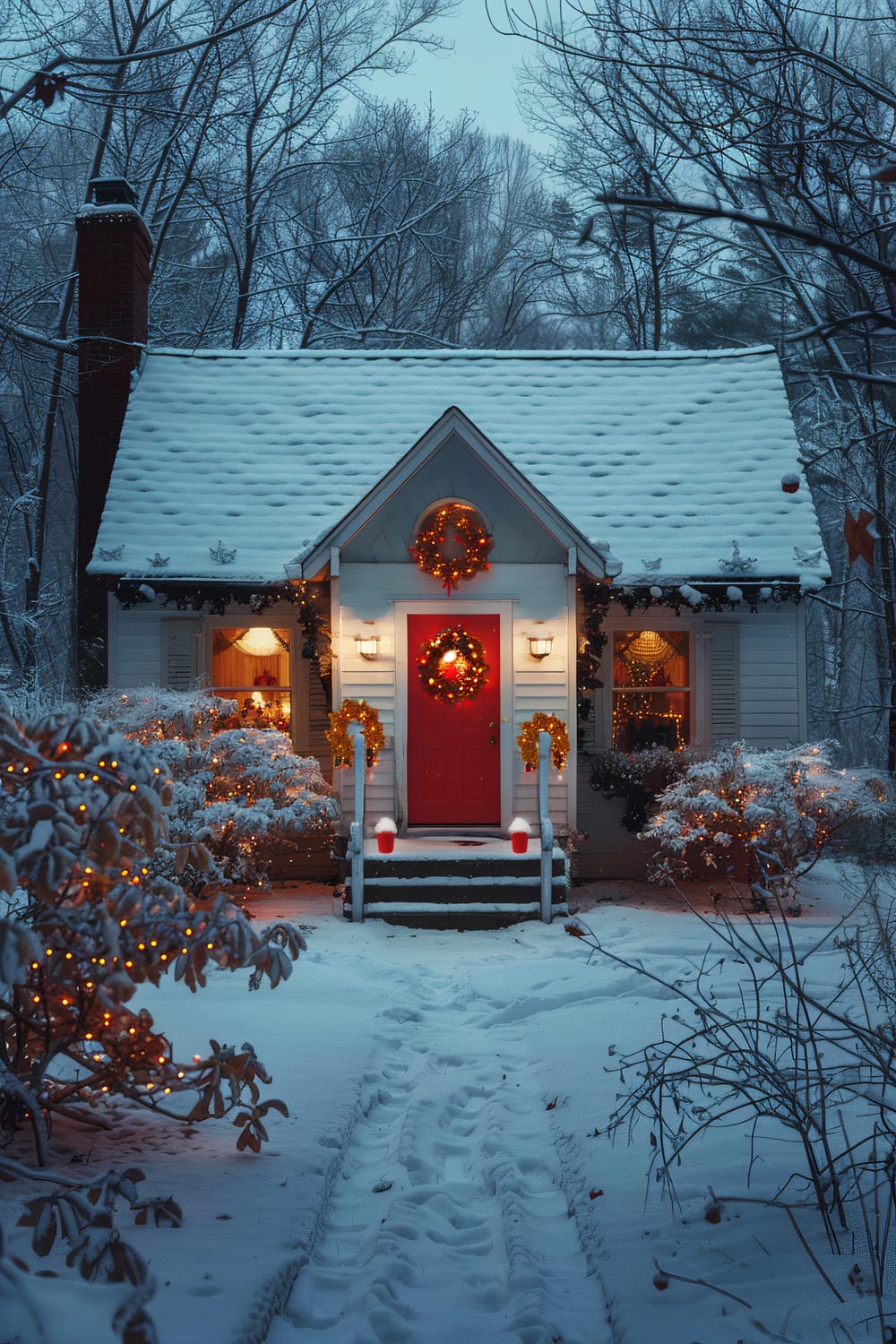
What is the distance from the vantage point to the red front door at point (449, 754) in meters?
11.4

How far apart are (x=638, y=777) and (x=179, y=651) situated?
516 centimetres

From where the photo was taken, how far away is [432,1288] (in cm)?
373

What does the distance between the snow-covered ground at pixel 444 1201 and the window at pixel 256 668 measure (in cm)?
556

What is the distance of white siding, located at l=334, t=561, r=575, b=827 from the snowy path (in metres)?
5.10

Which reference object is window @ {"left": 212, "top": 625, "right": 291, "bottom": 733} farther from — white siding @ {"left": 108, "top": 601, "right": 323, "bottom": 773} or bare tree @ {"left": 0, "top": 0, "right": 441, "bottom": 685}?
bare tree @ {"left": 0, "top": 0, "right": 441, "bottom": 685}

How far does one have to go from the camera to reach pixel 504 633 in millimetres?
11258

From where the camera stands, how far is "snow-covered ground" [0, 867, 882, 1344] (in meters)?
3.38

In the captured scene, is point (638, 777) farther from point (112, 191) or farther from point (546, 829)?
point (112, 191)

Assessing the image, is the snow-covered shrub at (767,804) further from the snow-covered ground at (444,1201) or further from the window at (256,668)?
the window at (256,668)

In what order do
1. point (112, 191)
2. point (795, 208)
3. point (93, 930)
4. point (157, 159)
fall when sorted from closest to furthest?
point (93, 930) < point (795, 208) < point (112, 191) < point (157, 159)

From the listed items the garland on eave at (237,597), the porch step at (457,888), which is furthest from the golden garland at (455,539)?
the porch step at (457,888)

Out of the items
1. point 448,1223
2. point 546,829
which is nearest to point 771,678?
point 546,829

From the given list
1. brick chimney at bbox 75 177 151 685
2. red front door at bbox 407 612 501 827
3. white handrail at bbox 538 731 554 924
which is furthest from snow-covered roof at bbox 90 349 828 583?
white handrail at bbox 538 731 554 924

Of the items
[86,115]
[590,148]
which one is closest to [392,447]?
[590,148]
